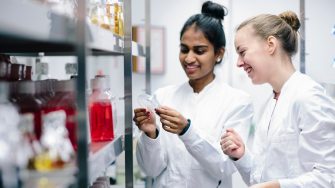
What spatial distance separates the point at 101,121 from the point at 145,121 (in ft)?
1.39

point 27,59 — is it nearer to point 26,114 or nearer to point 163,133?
point 163,133

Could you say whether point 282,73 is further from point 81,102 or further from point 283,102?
point 81,102

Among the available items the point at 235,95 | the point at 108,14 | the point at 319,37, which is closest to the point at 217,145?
the point at 235,95

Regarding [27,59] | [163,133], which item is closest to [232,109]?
[163,133]

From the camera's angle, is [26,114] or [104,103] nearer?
[26,114]

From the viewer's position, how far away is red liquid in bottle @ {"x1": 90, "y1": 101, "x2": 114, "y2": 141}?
52.8 inches

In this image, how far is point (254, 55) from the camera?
1687 mm

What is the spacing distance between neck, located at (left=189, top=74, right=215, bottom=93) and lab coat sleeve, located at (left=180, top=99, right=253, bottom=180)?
0.23 meters

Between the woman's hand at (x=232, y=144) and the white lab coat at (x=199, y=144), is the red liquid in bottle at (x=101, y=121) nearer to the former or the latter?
the white lab coat at (x=199, y=144)

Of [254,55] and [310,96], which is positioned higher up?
[254,55]

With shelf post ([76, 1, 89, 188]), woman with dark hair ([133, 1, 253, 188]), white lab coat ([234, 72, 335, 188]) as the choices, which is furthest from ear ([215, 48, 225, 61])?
shelf post ([76, 1, 89, 188])

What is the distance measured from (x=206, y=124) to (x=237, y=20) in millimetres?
2104

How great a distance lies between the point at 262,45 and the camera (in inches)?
66.5

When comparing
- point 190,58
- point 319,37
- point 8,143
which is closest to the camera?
point 8,143
